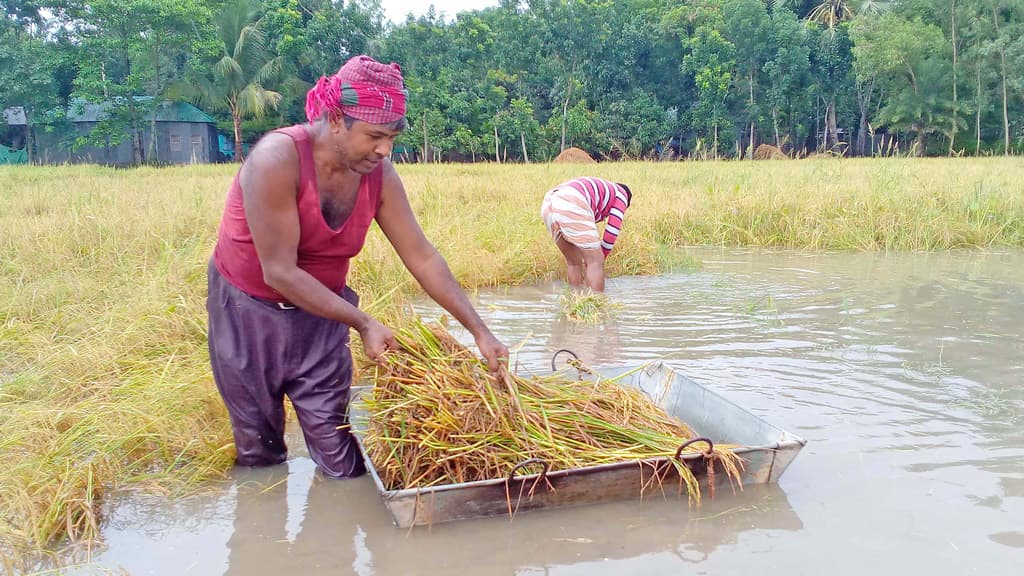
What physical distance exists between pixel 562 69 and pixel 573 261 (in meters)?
26.0

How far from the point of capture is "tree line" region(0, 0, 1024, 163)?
26000 mm

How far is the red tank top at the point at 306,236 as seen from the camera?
2.65 metres

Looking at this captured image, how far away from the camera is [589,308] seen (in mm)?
5656

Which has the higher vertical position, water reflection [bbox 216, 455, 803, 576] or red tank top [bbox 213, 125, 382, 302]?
red tank top [bbox 213, 125, 382, 302]

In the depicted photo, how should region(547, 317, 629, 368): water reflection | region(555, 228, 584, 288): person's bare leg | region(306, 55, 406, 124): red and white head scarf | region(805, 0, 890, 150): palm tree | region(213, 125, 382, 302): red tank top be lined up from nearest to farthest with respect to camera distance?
1. region(306, 55, 406, 124): red and white head scarf
2. region(213, 125, 382, 302): red tank top
3. region(547, 317, 629, 368): water reflection
4. region(555, 228, 584, 288): person's bare leg
5. region(805, 0, 890, 150): palm tree

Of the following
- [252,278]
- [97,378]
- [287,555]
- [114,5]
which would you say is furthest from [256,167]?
[114,5]

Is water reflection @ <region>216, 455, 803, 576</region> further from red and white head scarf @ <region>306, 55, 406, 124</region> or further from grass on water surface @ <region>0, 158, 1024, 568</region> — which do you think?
red and white head scarf @ <region>306, 55, 406, 124</region>

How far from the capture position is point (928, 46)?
28.9 meters

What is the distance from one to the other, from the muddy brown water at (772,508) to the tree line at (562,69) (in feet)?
67.7

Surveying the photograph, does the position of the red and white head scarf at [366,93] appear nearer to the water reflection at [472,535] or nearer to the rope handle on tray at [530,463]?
the rope handle on tray at [530,463]

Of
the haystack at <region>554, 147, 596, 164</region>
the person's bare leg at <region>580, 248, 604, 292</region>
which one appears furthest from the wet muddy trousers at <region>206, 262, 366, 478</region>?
the haystack at <region>554, 147, 596, 164</region>

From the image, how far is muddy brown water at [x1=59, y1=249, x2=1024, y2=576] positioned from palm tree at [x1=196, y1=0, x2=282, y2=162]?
925 inches

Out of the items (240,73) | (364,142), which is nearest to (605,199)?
(364,142)

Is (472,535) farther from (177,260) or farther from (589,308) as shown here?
(177,260)
